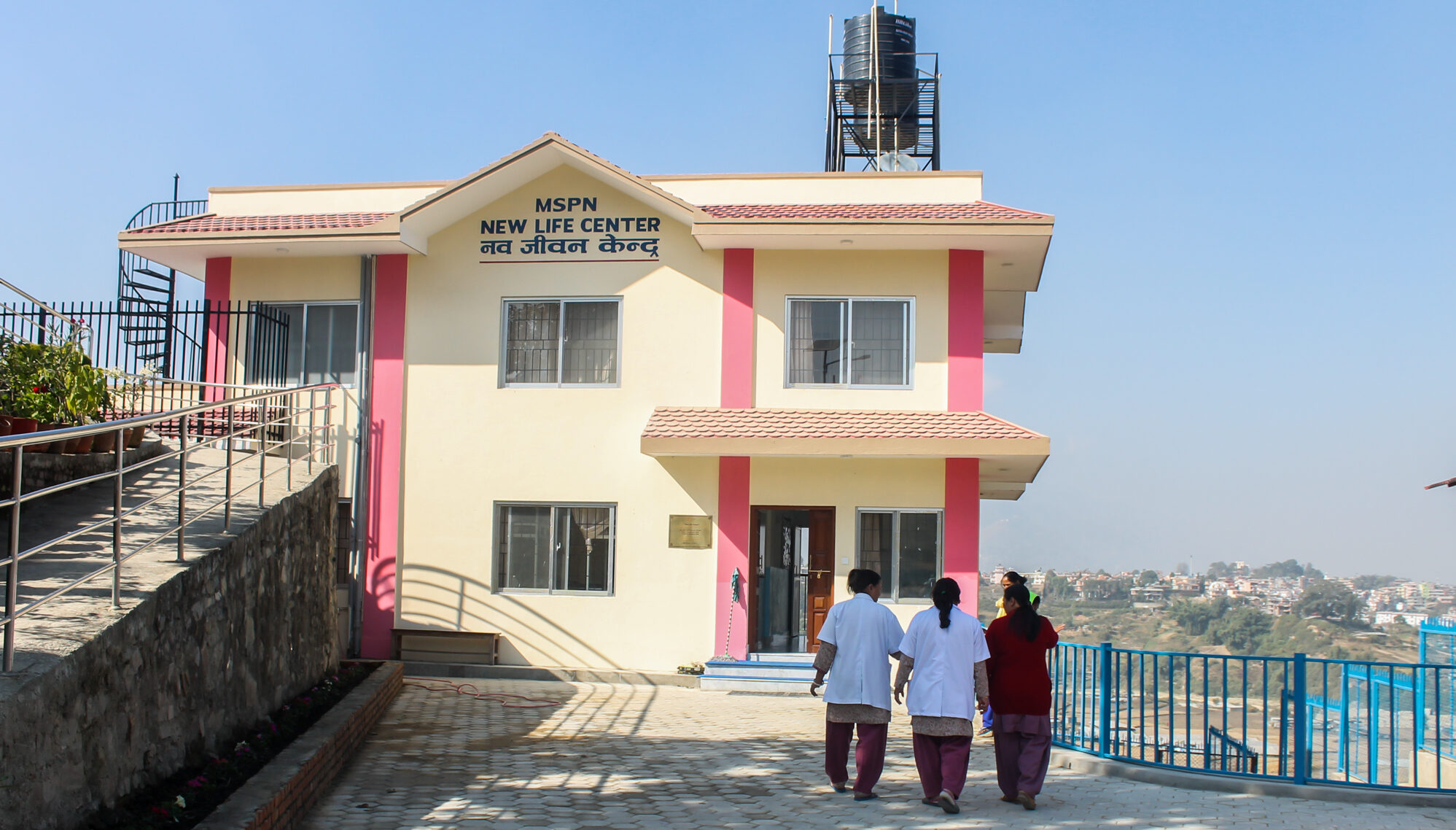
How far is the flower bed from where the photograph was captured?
5.65 m

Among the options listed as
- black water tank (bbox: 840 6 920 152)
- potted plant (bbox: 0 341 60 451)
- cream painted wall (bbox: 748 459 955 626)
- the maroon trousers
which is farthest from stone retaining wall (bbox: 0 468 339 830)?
black water tank (bbox: 840 6 920 152)

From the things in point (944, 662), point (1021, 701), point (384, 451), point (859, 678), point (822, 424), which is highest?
point (822, 424)

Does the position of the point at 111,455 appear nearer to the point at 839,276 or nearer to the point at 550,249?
the point at 550,249

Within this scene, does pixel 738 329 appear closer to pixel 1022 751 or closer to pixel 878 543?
pixel 878 543

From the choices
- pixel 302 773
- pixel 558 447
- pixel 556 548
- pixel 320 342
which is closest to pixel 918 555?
pixel 556 548

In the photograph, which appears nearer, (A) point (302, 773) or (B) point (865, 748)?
(A) point (302, 773)

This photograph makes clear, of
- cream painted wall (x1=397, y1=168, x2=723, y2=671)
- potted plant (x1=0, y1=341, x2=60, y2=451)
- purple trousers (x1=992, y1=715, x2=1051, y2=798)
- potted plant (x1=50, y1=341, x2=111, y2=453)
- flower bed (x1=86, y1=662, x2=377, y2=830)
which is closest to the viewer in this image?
flower bed (x1=86, y1=662, x2=377, y2=830)

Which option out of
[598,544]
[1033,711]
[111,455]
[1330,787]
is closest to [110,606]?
[111,455]

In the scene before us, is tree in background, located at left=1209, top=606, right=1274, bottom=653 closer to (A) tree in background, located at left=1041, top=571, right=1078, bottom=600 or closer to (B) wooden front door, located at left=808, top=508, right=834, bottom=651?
(A) tree in background, located at left=1041, top=571, right=1078, bottom=600

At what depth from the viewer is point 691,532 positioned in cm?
1495

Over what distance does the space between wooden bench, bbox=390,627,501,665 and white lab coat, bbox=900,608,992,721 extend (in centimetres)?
817

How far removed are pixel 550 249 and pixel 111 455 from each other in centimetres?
686

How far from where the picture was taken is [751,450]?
1401 centimetres

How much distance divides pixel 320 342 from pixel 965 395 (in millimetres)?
8578
